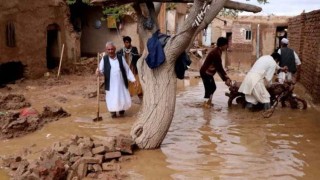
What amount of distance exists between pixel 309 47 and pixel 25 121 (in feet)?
27.8

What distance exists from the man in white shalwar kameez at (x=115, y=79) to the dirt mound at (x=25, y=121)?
1.20 m

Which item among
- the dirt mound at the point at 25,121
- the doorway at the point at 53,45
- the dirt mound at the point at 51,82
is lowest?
the dirt mound at the point at 25,121

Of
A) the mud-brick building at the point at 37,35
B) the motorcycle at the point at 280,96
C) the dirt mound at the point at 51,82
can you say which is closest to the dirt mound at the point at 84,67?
the mud-brick building at the point at 37,35

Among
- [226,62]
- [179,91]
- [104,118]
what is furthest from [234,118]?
[226,62]

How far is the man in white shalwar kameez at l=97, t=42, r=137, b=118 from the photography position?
8094 mm

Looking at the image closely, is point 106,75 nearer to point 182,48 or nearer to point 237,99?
point 182,48

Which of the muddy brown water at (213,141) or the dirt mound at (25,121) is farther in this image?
the dirt mound at (25,121)

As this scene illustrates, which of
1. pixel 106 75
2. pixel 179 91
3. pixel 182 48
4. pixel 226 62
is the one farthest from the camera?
pixel 226 62

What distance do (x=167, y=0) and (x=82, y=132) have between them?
294cm

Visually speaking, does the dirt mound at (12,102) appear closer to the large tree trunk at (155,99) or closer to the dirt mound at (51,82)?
the dirt mound at (51,82)

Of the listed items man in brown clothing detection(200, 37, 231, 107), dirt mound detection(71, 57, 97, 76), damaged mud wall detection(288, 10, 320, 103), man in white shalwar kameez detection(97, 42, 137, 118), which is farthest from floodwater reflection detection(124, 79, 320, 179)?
dirt mound detection(71, 57, 97, 76)

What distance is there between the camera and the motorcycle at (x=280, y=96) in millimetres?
8914

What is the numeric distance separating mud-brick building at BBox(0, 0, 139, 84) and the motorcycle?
7.91 metres

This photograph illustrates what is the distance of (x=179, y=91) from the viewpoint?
41.2ft
